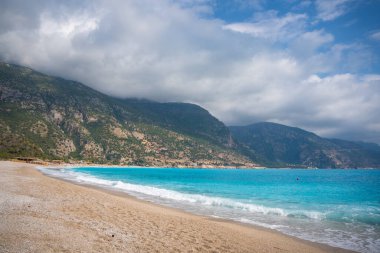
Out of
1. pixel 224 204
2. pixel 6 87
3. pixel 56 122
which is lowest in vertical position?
pixel 224 204

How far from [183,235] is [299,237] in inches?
255

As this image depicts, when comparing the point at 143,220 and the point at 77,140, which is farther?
the point at 77,140

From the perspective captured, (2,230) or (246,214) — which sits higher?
(2,230)

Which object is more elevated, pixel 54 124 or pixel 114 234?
pixel 54 124

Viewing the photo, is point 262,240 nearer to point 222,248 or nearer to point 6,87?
point 222,248

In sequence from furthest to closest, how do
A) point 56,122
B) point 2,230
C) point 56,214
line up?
1. point 56,122
2. point 56,214
3. point 2,230

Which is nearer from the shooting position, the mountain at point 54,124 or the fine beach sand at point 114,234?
the fine beach sand at point 114,234

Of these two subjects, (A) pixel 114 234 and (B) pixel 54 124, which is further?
(B) pixel 54 124

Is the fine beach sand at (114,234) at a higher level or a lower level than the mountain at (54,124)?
lower

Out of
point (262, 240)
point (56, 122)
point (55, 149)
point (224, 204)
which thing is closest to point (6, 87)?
point (56, 122)

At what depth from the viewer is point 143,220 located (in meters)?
14.1

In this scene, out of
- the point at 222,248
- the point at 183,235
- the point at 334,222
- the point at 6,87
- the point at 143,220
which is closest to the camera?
the point at 222,248

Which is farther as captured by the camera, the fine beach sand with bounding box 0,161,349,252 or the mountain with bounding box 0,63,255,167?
the mountain with bounding box 0,63,255,167

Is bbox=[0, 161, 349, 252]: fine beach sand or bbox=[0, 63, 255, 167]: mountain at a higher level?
bbox=[0, 63, 255, 167]: mountain
